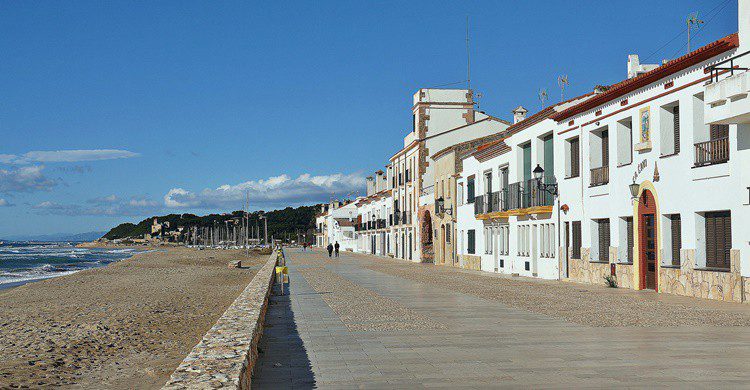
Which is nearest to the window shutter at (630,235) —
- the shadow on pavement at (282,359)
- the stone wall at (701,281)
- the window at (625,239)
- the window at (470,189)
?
the window at (625,239)

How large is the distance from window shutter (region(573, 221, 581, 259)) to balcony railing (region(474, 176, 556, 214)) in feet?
6.36

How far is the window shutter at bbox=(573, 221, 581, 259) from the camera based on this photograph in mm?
25406

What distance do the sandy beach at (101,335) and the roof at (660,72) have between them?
41.7 ft

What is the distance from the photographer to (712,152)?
694 inches

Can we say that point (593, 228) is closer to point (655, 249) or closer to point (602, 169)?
point (602, 169)

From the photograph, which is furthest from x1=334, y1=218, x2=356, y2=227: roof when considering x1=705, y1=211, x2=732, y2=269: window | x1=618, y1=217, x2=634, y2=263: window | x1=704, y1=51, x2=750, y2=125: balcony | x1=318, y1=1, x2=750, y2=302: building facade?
x1=704, y1=51, x2=750, y2=125: balcony

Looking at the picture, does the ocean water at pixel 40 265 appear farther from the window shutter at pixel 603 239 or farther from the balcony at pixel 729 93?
the balcony at pixel 729 93

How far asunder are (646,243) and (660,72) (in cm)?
476

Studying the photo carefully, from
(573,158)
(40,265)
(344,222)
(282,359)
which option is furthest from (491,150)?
(344,222)

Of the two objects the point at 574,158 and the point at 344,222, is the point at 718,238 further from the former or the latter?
the point at 344,222

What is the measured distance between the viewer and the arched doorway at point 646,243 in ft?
67.3

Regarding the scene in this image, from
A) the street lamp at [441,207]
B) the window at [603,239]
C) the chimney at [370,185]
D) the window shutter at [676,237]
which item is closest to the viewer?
the window shutter at [676,237]

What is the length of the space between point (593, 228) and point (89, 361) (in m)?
16.7

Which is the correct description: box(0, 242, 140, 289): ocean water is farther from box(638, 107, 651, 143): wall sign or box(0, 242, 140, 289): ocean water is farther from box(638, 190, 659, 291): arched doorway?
box(638, 107, 651, 143): wall sign
